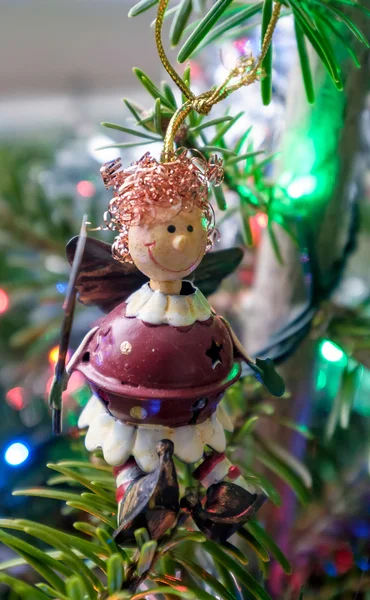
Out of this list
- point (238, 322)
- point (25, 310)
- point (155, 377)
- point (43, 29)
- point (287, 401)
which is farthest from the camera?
point (43, 29)

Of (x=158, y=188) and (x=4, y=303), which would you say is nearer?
(x=158, y=188)

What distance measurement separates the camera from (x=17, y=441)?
1.47 ft

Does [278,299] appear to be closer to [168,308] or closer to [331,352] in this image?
[331,352]

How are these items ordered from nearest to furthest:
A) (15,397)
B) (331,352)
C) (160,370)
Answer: (160,370), (331,352), (15,397)

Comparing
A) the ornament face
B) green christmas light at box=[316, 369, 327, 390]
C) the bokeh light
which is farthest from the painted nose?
the bokeh light

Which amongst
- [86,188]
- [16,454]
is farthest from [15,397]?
[86,188]

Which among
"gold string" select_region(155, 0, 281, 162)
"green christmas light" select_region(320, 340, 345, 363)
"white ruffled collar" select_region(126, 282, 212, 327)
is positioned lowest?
"green christmas light" select_region(320, 340, 345, 363)

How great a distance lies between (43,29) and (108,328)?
4.09 feet

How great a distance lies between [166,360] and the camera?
0.25m

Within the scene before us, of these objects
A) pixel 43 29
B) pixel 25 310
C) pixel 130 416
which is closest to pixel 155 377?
pixel 130 416

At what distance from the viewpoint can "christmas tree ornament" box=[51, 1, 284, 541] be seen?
0.25m

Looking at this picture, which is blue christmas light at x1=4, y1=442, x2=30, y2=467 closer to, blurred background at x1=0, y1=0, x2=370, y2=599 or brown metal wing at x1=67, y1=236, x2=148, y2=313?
blurred background at x1=0, y1=0, x2=370, y2=599

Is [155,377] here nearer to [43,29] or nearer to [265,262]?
[265,262]

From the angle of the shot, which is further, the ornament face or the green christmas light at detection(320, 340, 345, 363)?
the green christmas light at detection(320, 340, 345, 363)
